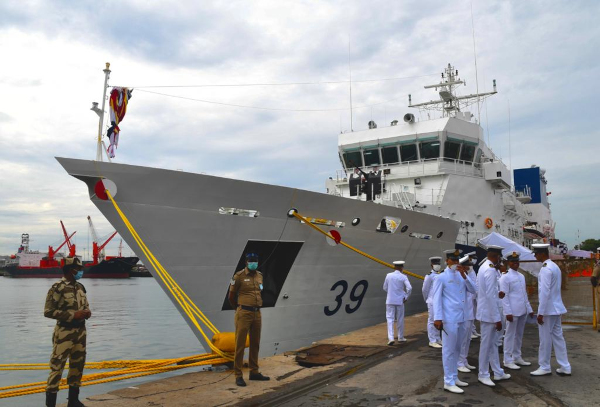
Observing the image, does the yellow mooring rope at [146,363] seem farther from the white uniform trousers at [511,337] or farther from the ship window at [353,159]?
the ship window at [353,159]

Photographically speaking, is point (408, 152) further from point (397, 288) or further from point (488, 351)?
point (488, 351)

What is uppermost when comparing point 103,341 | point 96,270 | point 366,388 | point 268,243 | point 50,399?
point 268,243

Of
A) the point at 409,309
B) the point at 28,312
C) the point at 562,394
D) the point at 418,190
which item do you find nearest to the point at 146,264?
the point at 562,394

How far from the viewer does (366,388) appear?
5.00 metres

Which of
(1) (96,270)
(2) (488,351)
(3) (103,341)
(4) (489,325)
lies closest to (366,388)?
(2) (488,351)

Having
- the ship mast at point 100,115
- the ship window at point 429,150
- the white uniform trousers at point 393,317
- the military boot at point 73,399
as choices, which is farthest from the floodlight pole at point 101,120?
the ship window at point 429,150

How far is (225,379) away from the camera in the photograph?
5445 millimetres

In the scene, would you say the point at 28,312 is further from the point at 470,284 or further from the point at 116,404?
the point at 470,284

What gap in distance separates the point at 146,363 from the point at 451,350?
365cm

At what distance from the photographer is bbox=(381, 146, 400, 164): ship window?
13.8 m

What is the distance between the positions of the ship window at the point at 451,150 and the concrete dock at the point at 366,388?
25.4 ft

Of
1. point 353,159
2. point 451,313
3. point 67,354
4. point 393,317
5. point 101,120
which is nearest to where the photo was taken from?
point 67,354

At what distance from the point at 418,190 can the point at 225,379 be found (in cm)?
926

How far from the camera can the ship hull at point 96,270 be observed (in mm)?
74062
